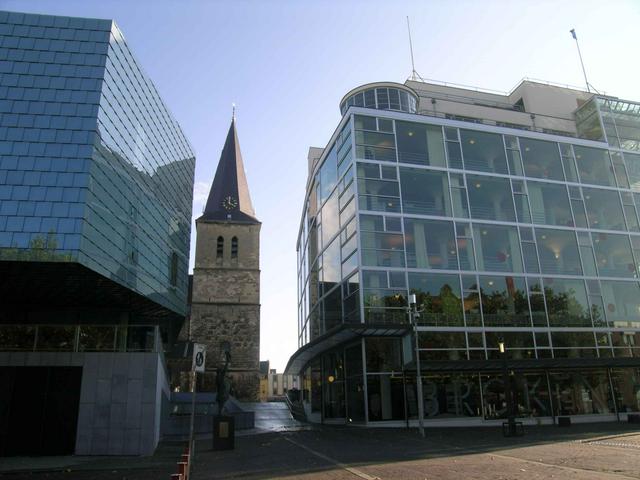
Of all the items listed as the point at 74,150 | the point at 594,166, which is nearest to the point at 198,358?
the point at 74,150

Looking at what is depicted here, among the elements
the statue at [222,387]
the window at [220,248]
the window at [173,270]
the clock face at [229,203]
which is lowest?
the statue at [222,387]

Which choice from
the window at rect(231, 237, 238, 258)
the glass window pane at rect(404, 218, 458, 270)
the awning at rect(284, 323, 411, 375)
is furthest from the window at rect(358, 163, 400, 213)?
the window at rect(231, 237, 238, 258)

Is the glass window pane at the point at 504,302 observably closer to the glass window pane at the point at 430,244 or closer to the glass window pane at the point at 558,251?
the glass window pane at the point at 430,244

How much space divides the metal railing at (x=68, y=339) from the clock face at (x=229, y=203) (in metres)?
46.3

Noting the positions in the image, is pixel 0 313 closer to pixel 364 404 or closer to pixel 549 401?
pixel 364 404

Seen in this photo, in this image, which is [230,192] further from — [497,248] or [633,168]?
[633,168]

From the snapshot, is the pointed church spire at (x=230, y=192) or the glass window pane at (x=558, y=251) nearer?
the glass window pane at (x=558, y=251)

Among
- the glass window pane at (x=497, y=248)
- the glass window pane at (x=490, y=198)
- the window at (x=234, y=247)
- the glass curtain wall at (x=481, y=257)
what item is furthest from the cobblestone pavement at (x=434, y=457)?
the window at (x=234, y=247)

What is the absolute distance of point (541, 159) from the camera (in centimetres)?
3331

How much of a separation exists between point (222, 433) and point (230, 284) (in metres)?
43.7

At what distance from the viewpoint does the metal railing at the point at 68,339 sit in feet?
58.1

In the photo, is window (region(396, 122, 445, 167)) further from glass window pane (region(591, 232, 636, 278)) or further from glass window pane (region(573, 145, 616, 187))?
glass window pane (region(591, 232, 636, 278))

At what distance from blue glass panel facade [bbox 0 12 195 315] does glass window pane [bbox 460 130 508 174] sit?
18.9 meters

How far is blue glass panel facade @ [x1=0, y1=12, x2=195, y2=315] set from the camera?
16.7 meters
